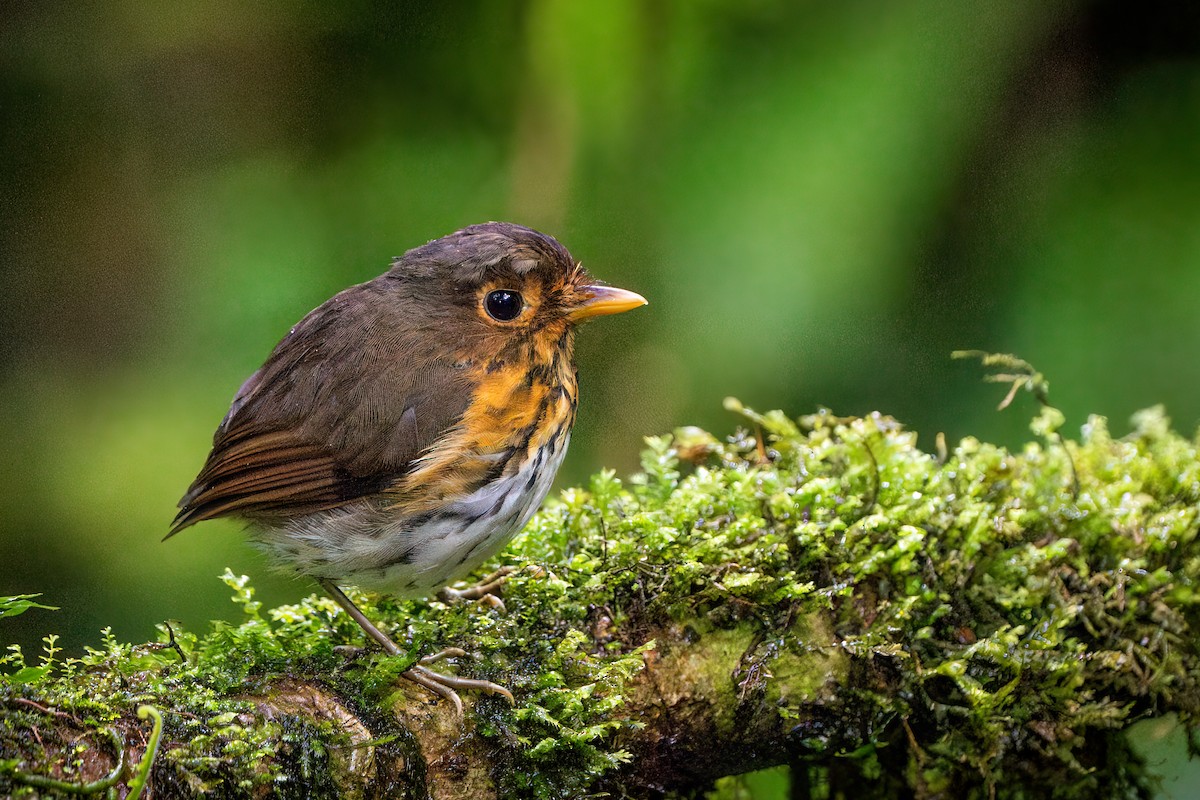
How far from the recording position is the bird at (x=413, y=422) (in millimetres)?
2369

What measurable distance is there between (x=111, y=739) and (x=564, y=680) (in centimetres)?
81

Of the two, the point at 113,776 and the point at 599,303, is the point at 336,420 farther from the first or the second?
the point at 113,776

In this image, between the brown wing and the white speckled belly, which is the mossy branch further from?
the brown wing

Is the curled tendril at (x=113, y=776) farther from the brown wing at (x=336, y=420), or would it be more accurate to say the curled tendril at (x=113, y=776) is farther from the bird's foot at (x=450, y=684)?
the brown wing at (x=336, y=420)

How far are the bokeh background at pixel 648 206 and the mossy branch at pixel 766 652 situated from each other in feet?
4.13

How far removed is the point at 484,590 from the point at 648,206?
195 cm

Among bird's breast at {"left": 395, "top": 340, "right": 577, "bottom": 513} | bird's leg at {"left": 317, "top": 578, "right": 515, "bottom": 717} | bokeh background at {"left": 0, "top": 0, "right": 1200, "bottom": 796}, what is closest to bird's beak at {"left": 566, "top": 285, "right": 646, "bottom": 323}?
bird's breast at {"left": 395, "top": 340, "right": 577, "bottom": 513}

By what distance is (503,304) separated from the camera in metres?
2.67

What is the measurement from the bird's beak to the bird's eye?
0.45 feet

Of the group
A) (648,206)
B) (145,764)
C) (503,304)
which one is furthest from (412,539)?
(648,206)

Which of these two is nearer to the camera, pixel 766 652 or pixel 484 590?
pixel 766 652

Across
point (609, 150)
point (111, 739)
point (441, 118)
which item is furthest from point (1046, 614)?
point (441, 118)

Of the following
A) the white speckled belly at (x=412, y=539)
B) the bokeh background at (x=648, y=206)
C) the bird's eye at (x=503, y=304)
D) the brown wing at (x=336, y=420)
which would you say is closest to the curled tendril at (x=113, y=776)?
the white speckled belly at (x=412, y=539)

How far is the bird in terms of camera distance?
237 centimetres
